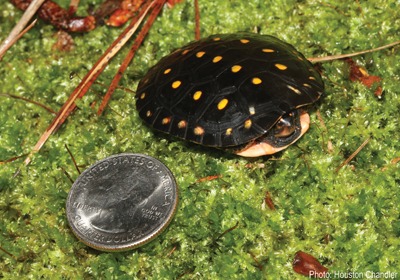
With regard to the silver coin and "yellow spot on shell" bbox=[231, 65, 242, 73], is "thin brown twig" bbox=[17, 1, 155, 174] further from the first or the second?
"yellow spot on shell" bbox=[231, 65, 242, 73]

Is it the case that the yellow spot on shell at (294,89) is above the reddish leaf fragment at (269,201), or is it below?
above

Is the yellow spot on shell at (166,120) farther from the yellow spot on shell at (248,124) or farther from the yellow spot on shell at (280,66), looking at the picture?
the yellow spot on shell at (280,66)

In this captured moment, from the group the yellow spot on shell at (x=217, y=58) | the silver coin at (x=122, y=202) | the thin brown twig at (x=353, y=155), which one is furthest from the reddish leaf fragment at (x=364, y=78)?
the silver coin at (x=122, y=202)

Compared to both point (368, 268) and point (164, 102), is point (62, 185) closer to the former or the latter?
point (164, 102)

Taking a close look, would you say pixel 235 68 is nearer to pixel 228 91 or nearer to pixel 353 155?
pixel 228 91

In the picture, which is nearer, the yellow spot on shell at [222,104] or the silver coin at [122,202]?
the silver coin at [122,202]

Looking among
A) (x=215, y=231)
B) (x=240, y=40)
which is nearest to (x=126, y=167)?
(x=215, y=231)

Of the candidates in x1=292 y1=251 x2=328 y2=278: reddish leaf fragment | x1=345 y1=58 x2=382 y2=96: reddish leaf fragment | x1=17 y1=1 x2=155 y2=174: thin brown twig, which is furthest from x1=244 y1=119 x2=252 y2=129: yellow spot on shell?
x1=17 y1=1 x2=155 y2=174: thin brown twig
